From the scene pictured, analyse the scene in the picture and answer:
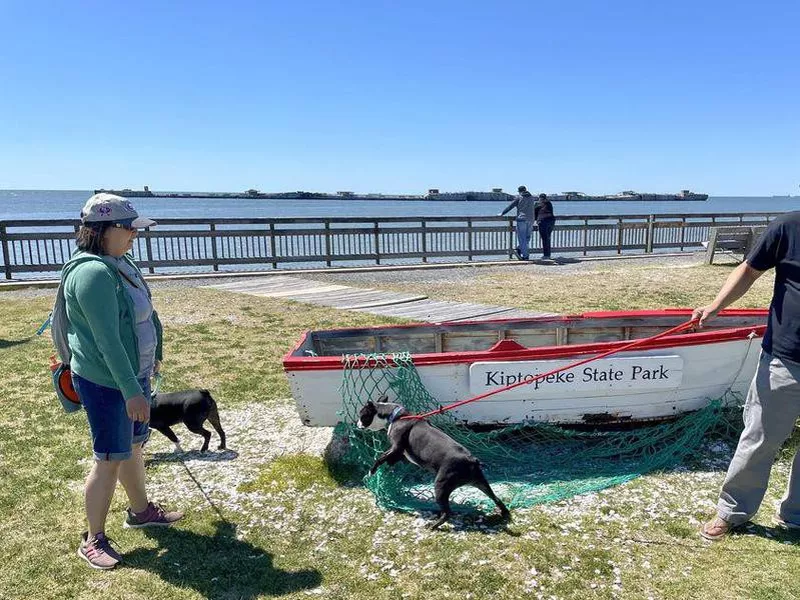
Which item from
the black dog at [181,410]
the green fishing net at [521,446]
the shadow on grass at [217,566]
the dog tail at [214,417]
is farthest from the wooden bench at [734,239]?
the shadow on grass at [217,566]

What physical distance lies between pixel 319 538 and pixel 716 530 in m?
2.35

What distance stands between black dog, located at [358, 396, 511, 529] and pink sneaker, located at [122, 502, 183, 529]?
52.7 inches

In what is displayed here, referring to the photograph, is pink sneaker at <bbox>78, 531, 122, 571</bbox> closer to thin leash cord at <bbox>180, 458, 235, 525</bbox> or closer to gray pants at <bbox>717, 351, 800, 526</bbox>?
thin leash cord at <bbox>180, 458, 235, 525</bbox>

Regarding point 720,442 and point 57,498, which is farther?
point 720,442

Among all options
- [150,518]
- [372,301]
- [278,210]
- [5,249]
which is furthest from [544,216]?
[278,210]

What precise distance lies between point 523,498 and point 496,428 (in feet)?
2.25

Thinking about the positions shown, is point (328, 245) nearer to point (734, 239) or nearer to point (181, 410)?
point (734, 239)

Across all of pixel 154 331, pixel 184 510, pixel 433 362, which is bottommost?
pixel 184 510

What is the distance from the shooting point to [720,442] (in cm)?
502

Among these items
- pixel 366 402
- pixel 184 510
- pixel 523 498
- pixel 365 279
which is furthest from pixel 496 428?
pixel 365 279

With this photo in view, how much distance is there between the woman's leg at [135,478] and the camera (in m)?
3.73

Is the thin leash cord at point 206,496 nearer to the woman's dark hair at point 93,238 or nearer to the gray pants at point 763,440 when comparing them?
the woman's dark hair at point 93,238

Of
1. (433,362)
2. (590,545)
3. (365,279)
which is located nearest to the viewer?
(590,545)

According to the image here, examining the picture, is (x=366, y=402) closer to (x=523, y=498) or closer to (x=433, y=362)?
(x=433, y=362)
